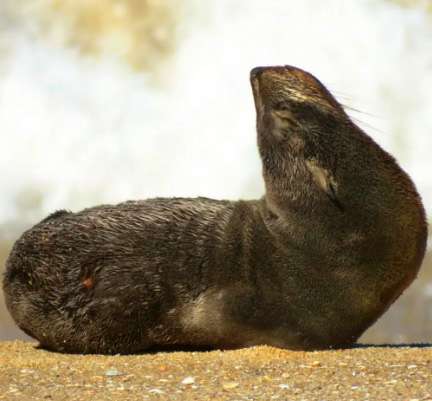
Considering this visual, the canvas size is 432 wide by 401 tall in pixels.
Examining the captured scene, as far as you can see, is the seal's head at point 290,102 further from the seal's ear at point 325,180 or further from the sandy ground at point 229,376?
the sandy ground at point 229,376

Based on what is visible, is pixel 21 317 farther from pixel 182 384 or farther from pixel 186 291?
pixel 182 384

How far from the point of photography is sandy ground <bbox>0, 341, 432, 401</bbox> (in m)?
8.75

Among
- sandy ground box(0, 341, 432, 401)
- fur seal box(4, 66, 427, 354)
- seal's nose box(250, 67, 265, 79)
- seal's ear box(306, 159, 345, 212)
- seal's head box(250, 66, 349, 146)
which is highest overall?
seal's nose box(250, 67, 265, 79)

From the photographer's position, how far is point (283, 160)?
35.3 ft

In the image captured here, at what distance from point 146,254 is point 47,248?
954 millimetres

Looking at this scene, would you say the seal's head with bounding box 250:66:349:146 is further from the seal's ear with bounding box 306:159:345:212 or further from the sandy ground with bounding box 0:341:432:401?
the sandy ground with bounding box 0:341:432:401

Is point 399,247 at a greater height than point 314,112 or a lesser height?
lesser

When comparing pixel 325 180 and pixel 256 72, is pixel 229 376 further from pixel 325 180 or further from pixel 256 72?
pixel 256 72

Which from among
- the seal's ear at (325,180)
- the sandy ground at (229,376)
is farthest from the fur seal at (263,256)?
the sandy ground at (229,376)

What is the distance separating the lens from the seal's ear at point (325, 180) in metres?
10.5

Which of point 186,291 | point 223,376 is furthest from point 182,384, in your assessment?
point 186,291

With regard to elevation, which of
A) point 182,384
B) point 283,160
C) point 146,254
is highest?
point 283,160

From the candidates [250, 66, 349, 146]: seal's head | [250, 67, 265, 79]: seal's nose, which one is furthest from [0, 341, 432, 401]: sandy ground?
[250, 67, 265, 79]: seal's nose

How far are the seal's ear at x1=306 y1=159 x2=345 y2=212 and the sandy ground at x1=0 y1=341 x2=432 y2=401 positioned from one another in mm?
1277
